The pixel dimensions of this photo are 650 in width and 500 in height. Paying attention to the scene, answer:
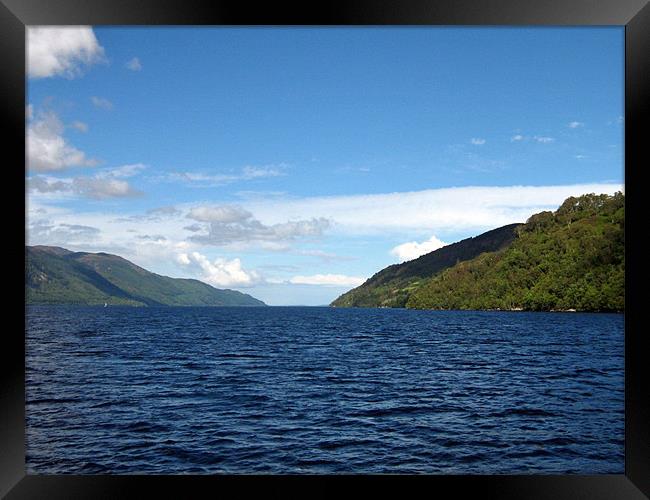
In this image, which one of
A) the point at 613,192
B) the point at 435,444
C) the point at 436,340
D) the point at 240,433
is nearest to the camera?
the point at 435,444

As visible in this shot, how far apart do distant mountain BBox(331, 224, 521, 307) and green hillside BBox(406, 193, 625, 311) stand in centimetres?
4426

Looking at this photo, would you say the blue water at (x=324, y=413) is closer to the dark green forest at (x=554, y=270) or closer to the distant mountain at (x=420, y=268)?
the dark green forest at (x=554, y=270)

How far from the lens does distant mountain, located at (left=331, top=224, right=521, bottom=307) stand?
516 feet

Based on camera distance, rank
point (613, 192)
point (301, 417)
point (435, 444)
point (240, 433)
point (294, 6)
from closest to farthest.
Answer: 1. point (294, 6)
2. point (435, 444)
3. point (240, 433)
4. point (301, 417)
5. point (613, 192)

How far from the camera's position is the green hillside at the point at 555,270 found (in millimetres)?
72469

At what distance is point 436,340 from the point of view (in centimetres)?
3553

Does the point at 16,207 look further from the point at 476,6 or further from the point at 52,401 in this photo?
the point at 52,401

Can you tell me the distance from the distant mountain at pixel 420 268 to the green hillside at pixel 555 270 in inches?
1742

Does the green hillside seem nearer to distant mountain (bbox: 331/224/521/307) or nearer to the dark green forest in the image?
the dark green forest

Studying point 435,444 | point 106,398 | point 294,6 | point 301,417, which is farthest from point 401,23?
point 106,398

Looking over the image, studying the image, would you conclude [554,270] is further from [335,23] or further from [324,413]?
[335,23]

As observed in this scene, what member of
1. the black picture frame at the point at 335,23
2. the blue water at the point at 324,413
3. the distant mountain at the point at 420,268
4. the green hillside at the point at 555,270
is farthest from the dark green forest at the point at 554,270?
the black picture frame at the point at 335,23

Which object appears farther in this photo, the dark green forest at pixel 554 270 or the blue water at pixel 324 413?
the dark green forest at pixel 554 270

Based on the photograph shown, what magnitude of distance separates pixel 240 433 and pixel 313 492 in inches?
276
